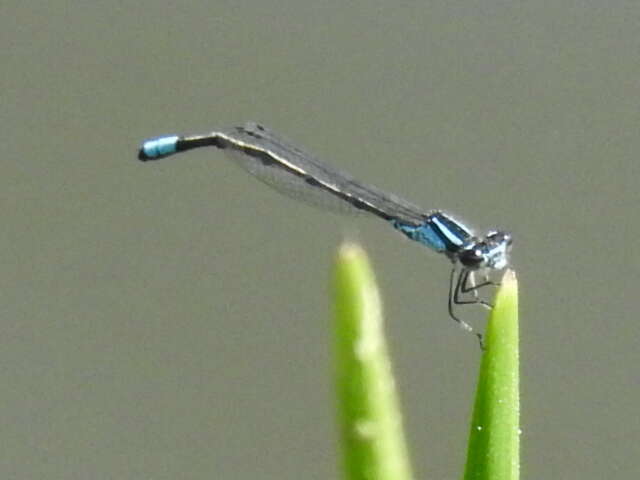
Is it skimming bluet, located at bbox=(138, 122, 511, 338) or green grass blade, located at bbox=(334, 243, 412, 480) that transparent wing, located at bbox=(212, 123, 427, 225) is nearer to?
skimming bluet, located at bbox=(138, 122, 511, 338)

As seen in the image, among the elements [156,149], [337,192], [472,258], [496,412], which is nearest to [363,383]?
[496,412]

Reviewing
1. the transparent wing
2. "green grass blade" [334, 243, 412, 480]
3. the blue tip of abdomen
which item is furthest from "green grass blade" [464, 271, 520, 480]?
the blue tip of abdomen

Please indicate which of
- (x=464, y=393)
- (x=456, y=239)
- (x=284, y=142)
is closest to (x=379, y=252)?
(x=464, y=393)

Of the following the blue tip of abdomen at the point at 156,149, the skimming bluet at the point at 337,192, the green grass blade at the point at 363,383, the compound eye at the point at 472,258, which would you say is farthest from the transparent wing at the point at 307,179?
the green grass blade at the point at 363,383

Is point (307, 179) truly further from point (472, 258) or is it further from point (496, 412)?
point (496, 412)

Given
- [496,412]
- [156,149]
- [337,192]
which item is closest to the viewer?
[496,412]

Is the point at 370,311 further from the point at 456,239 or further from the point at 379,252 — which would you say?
the point at 379,252
